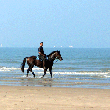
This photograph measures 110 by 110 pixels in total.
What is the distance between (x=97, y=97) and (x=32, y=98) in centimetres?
240

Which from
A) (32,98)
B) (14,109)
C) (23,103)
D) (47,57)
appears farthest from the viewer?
(47,57)

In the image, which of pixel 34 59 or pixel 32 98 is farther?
pixel 34 59

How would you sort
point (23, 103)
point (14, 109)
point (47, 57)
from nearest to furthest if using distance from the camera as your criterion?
1. point (14, 109)
2. point (23, 103)
3. point (47, 57)

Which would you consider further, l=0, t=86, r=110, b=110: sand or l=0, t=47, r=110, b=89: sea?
l=0, t=47, r=110, b=89: sea

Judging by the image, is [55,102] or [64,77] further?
[64,77]

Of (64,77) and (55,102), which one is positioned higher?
(55,102)

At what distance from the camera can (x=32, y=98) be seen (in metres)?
11.0

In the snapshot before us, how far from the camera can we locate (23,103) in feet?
32.7

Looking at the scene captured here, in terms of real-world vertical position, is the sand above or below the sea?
above

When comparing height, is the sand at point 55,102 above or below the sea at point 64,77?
above

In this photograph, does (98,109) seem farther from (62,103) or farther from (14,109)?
(14,109)

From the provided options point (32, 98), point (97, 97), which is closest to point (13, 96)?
point (32, 98)

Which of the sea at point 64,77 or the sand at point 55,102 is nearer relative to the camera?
the sand at point 55,102

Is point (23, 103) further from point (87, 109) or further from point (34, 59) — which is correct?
point (34, 59)
